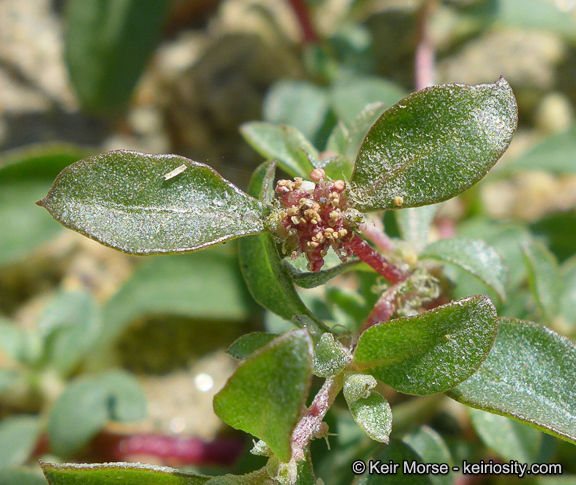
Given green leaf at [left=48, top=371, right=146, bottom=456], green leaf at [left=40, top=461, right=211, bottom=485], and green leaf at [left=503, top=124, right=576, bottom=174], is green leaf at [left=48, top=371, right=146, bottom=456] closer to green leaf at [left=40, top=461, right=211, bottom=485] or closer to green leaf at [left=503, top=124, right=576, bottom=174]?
green leaf at [left=40, top=461, right=211, bottom=485]

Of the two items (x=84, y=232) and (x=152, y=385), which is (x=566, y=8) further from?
(x=84, y=232)

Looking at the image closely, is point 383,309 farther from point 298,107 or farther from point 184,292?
point 298,107

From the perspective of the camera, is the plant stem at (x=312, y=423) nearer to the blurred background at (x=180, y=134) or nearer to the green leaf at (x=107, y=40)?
the blurred background at (x=180, y=134)

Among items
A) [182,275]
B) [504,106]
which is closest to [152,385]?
[182,275]

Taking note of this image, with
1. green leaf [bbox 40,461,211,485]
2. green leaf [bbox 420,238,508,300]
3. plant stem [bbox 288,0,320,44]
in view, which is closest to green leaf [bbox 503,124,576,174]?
plant stem [bbox 288,0,320,44]

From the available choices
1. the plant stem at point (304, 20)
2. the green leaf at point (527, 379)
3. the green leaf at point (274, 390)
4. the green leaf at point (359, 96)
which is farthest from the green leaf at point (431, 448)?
the plant stem at point (304, 20)
